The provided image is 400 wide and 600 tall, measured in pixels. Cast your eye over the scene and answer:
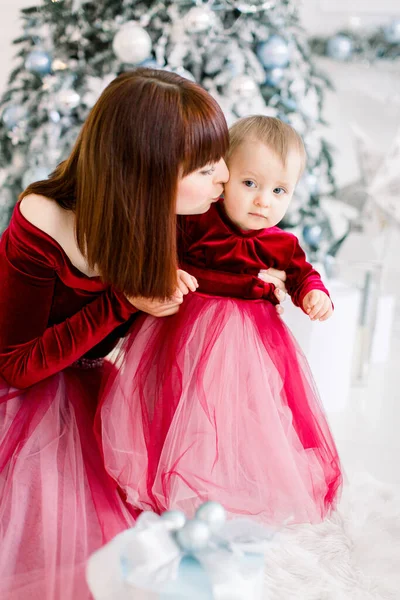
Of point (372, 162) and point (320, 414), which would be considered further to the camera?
point (372, 162)

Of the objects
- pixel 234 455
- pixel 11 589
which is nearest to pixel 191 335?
pixel 234 455

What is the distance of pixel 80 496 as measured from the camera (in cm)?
109

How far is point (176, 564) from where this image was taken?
0.77 meters

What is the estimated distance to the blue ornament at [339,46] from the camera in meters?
3.42

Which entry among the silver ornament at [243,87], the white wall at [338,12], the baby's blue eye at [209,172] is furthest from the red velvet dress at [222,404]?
the white wall at [338,12]

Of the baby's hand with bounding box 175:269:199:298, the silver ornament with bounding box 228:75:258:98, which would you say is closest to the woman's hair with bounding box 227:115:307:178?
the baby's hand with bounding box 175:269:199:298

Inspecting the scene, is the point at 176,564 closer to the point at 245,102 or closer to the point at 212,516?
the point at 212,516

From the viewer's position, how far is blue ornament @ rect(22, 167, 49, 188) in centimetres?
247

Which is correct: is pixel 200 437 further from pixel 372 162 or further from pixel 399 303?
pixel 399 303

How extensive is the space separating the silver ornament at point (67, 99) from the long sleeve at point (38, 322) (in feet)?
4.37

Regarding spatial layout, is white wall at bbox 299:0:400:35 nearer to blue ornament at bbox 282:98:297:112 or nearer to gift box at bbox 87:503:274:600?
blue ornament at bbox 282:98:297:112

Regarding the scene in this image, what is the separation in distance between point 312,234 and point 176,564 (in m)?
1.95

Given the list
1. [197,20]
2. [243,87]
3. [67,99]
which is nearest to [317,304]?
[243,87]

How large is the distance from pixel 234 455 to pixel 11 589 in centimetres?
42
